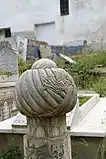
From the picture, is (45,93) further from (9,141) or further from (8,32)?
(8,32)

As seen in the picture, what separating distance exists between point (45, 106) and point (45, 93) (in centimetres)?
9

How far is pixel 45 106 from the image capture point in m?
2.19

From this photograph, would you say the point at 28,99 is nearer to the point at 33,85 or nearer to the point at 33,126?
the point at 33,85

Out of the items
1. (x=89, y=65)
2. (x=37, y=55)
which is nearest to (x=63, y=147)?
(x=89, y=65)

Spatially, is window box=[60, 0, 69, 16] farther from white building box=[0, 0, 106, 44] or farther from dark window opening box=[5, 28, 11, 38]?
dark window opening box=[5, 28, 11, 38]

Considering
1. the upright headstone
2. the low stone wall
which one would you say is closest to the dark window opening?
the upright headstone

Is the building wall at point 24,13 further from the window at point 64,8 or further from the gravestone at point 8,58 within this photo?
the gravestone at point 8,58

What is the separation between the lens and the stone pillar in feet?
7.21

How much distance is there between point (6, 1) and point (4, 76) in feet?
44.0

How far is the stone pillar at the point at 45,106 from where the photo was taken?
2197mm

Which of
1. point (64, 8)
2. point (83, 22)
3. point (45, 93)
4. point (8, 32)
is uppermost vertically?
point (64, 8)

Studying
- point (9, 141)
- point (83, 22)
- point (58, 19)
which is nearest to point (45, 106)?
point (9, 141)

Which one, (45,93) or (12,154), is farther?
(12,154)

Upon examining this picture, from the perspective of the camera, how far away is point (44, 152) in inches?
91.4
